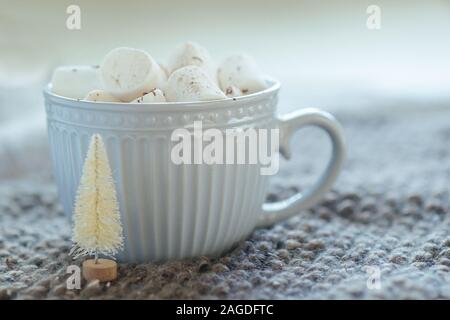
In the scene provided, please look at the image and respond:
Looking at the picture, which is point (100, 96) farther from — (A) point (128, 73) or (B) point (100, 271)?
(B) point (100, 271)

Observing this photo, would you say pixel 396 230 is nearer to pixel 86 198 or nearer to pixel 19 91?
pixel 86 198

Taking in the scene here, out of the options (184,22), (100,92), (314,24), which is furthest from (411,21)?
(100,92)

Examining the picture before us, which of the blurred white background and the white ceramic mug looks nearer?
the white ceramic mug

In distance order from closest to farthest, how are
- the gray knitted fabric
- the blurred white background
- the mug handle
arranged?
the gray knitted fabric, the mug handle, the blurred white background

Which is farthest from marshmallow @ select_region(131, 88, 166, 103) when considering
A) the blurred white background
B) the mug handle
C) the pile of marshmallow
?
the blurred white background

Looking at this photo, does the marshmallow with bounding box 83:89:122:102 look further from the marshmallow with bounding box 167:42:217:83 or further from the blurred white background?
the blurred white background
